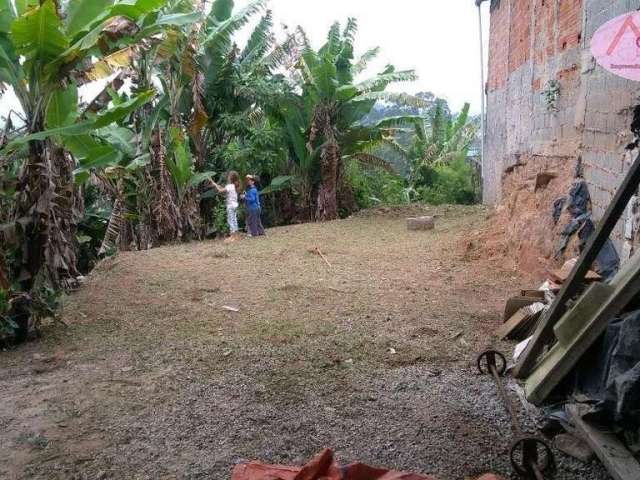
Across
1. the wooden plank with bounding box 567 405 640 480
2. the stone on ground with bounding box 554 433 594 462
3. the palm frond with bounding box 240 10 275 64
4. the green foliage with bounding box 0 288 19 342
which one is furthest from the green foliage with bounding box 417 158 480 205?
the wooden plank with bounding box 567 405 640 480

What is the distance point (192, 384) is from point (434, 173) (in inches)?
557

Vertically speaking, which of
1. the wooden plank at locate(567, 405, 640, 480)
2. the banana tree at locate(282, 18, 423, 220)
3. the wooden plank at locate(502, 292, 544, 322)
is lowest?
the wooden plank at locate(567, 405, 640, 480)

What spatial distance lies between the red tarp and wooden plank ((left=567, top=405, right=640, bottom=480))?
0.84 metres

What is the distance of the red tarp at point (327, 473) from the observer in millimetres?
2295

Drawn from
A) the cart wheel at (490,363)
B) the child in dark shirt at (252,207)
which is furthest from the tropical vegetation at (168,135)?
the cart wheel at (490,363)

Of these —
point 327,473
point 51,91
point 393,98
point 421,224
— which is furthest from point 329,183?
point 327,473

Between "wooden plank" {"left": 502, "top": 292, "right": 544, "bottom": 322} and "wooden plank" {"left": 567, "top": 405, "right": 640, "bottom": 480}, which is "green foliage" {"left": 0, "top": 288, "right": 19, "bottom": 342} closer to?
"wooden plank" {"left": 502, "top": 292, "right": 544, "bottom": 322}

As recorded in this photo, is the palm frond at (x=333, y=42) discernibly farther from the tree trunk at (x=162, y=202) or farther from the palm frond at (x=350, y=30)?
the tree trunk at (x=162, y=202)

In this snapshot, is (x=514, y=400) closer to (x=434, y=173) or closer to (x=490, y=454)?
(x=490, y=454)

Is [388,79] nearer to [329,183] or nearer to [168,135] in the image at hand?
[329,183]

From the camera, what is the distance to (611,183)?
15.4ft

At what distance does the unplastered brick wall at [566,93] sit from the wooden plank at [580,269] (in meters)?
1.41

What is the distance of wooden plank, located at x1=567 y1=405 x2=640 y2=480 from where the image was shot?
2381 mm

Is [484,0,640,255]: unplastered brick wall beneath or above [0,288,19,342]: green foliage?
above
